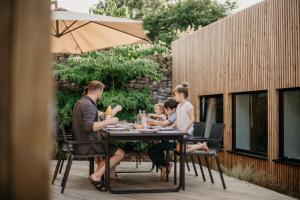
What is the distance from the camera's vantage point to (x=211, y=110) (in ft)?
38.1

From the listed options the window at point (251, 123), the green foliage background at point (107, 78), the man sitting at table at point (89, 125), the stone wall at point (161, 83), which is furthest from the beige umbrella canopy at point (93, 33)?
the stone wall at point (161, 83)

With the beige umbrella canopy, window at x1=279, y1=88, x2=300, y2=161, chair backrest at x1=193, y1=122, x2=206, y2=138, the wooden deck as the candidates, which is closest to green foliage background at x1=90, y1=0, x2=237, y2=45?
window at x1=279, y1=88, x2=300, y2=161

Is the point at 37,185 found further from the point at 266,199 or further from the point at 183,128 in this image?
the point at 183,128

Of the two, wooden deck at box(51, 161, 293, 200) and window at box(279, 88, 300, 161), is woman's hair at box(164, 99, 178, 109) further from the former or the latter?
window at box(279, 88, 300, 161)

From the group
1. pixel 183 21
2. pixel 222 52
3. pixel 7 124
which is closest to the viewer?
pixel 7 124

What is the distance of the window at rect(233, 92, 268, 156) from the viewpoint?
896cm

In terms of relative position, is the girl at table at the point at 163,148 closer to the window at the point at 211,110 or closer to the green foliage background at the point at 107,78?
the window at the point at 211,110

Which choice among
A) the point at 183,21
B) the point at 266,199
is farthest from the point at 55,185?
the point at 183,21

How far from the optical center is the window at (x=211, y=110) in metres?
11.1

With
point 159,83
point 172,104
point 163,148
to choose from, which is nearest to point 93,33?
point 172,104

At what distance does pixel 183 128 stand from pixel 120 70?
19.1 feet

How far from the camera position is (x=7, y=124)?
3.07 feet

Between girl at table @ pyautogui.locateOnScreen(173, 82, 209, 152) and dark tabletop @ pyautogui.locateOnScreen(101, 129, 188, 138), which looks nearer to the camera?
dark tabletop @ pyautogui.locateOnScreen(101, 129, 188, 138)

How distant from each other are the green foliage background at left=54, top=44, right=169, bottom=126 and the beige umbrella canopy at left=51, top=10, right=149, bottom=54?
448 cm
